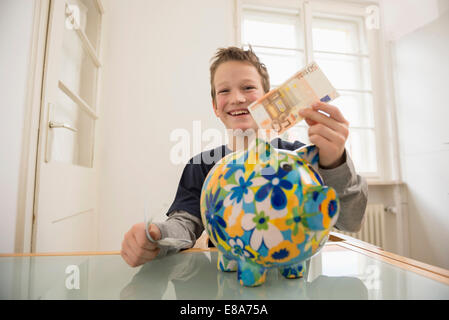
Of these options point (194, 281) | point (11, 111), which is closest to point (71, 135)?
point (11, 111)

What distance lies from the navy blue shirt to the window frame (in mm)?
1556

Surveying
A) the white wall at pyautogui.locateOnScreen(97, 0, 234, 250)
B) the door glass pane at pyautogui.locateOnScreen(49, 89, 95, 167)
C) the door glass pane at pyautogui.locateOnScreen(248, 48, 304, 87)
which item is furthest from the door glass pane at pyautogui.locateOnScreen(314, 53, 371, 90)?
the door glass pane at pyautogui.locateOnScreen(49, 89, 95, 167)

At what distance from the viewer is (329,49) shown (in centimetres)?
236

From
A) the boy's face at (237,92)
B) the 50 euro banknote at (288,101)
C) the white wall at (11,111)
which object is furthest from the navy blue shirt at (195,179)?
the white wall at (11,111)

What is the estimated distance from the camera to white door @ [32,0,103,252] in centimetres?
91

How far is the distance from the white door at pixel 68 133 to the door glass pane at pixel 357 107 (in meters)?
1.92

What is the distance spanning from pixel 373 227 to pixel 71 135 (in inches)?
86.2

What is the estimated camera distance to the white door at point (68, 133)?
91 centimetres

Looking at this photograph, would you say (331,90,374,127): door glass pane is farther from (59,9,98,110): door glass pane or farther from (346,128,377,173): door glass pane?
(59,9,98,110): door glass pane

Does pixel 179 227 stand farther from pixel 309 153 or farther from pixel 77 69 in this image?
pixel 77 69

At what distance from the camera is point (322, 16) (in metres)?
2.33

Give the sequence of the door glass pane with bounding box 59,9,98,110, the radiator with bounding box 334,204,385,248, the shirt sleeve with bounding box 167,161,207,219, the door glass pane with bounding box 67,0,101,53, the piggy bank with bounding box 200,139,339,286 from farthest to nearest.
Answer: the radiator with bounding box 334,204,385,248 < the door glass pane with bounding box 67,0,101,53 < the door glass pane with bounding box 59,9,98,110 < the shirt sleeve with bounding box 167,161,207,219 < the piggy bank with bounding box 200,139,339,286

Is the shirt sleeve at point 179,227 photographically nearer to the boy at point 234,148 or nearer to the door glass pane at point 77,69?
the boy at point 234,148
